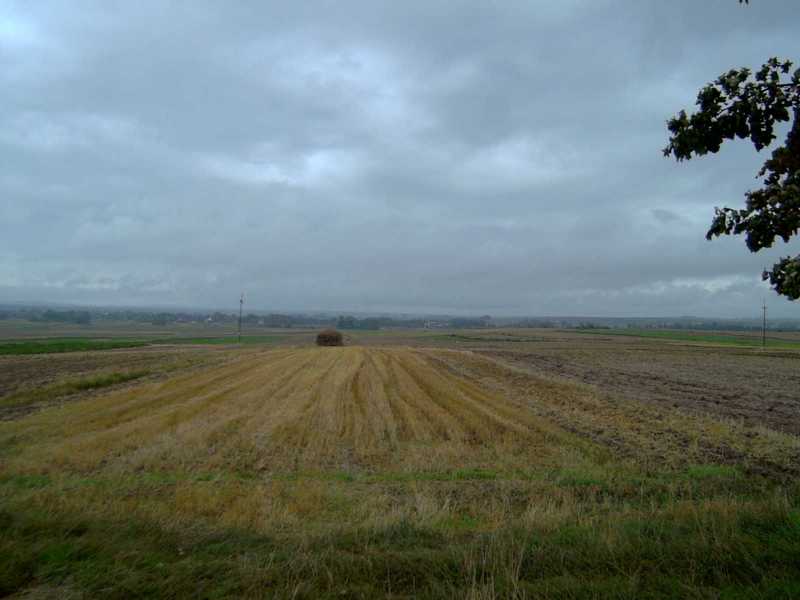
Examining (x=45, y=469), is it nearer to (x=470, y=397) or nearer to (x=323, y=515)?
(x=323, y=515)

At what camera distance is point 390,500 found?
824 cm

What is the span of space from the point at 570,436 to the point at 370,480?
6.49 m

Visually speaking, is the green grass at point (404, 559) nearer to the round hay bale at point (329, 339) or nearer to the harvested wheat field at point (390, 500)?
the harvested wheat field at point (390, 500)

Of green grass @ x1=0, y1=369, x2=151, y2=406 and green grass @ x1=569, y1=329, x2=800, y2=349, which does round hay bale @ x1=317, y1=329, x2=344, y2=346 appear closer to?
green grass @ x1=0, y1=369, x2=151, y2=406

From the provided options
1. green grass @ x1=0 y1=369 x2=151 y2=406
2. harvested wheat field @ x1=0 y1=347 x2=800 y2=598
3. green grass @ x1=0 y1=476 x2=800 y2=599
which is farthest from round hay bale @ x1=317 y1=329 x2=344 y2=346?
green grass @ x1=0 y1=476 x2=800 y2=599

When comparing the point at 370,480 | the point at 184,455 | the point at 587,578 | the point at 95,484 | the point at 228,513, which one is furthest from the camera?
the point at 184,455

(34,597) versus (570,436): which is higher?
(34,597)

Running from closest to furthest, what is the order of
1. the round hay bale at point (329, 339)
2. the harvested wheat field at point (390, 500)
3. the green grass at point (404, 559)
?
the green grass at point (404, 559), the harvested wheat field at point (390, 500), the round hay bale at point (329, 339)

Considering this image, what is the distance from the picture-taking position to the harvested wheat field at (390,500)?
4344mm

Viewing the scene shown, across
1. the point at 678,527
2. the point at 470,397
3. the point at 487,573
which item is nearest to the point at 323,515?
the point at 487,573

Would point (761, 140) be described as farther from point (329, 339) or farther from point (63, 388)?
point (329, 339)

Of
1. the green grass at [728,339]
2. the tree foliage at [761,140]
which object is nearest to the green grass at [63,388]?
the tree foliage at [761,140]

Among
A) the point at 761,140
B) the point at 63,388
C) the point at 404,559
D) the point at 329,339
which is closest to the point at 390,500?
the point at 404,559

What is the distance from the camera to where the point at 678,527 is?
5.59 m
